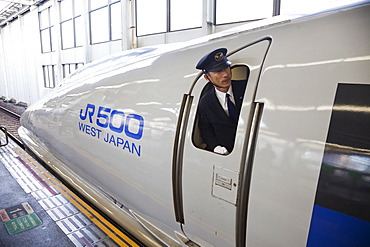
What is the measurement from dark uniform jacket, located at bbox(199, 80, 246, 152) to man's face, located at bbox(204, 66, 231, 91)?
0.21ft

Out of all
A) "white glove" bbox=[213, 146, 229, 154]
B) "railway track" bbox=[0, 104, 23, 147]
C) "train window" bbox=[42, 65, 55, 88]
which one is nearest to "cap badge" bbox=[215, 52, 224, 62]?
"white glove" bbox=[213, 146, 229, 154]

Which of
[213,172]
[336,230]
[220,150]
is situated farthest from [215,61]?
[336,230]

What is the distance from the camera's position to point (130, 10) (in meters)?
11.4

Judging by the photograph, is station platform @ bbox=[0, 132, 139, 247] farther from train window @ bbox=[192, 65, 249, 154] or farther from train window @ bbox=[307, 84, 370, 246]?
train window @ bbox=[307, 84, 370, 246]

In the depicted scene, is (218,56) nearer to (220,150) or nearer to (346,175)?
(220,150)

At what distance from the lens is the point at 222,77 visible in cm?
223

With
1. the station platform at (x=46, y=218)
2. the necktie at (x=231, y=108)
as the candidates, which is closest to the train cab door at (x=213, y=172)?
the necktie at (x=231, y=108)

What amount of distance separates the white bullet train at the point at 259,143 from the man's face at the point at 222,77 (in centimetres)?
11

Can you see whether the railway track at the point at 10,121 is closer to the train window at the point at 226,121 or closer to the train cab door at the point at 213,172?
the train cab door at the point at 213,172

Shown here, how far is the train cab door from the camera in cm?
194

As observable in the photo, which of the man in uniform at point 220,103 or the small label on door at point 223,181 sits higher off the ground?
the man in uniform at point 220,103

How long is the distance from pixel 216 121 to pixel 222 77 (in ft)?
1.23

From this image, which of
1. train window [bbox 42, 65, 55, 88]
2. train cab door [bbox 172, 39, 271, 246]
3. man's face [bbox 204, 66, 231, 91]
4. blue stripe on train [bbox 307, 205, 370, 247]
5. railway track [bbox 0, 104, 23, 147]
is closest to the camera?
blue stripe on train [bbox 307, 205, 370, 247]

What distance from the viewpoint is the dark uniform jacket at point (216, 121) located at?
7.14 ft
